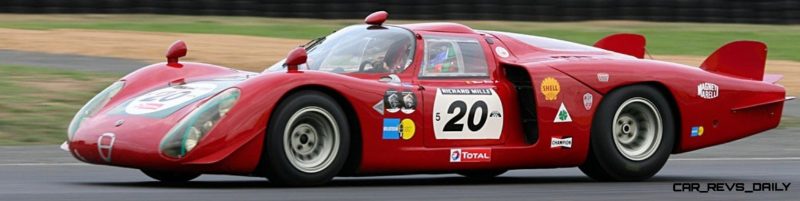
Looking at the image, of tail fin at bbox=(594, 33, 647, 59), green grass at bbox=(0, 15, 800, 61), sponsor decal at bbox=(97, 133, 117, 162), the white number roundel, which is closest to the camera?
sponsor decal at bbox=(97, 133, 117, 162)

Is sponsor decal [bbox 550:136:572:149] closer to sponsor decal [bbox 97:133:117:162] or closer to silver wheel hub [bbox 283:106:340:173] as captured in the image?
silver wheel hub [bbox 283:106:340:173]

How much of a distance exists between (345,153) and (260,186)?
0.47 meters

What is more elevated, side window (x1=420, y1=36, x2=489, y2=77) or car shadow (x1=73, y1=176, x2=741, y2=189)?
side window (x1=420, y1=36, x2=489, y2=77)

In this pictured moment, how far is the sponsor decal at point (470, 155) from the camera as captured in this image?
8.13m

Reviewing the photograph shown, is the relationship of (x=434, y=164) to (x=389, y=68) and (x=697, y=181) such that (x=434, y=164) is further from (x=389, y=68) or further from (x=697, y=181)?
(x=697, y=181)

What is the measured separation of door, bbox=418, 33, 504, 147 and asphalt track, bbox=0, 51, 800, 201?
0.28 m

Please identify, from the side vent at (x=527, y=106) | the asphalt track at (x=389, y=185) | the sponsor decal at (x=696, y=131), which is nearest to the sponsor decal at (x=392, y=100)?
the asphalt track at (x=389, y=185)

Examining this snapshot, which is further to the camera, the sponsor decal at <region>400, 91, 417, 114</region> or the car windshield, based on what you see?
the car windshield

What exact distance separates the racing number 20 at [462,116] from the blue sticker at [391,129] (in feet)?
1.00

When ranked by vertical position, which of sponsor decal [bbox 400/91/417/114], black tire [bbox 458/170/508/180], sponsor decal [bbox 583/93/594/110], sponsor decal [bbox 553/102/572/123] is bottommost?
black tire [bbox 458/170/508/180]

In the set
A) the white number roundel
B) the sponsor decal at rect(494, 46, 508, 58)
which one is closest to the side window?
the sponsor decal at rect(494, 46, 508, 58)

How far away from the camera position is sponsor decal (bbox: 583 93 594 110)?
8.58 meters

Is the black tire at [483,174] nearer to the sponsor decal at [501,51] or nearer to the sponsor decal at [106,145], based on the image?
the sponsor decal at [501,51]


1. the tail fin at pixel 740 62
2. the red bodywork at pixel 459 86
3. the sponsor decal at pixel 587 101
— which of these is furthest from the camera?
the tail fin at pixel 740 62
